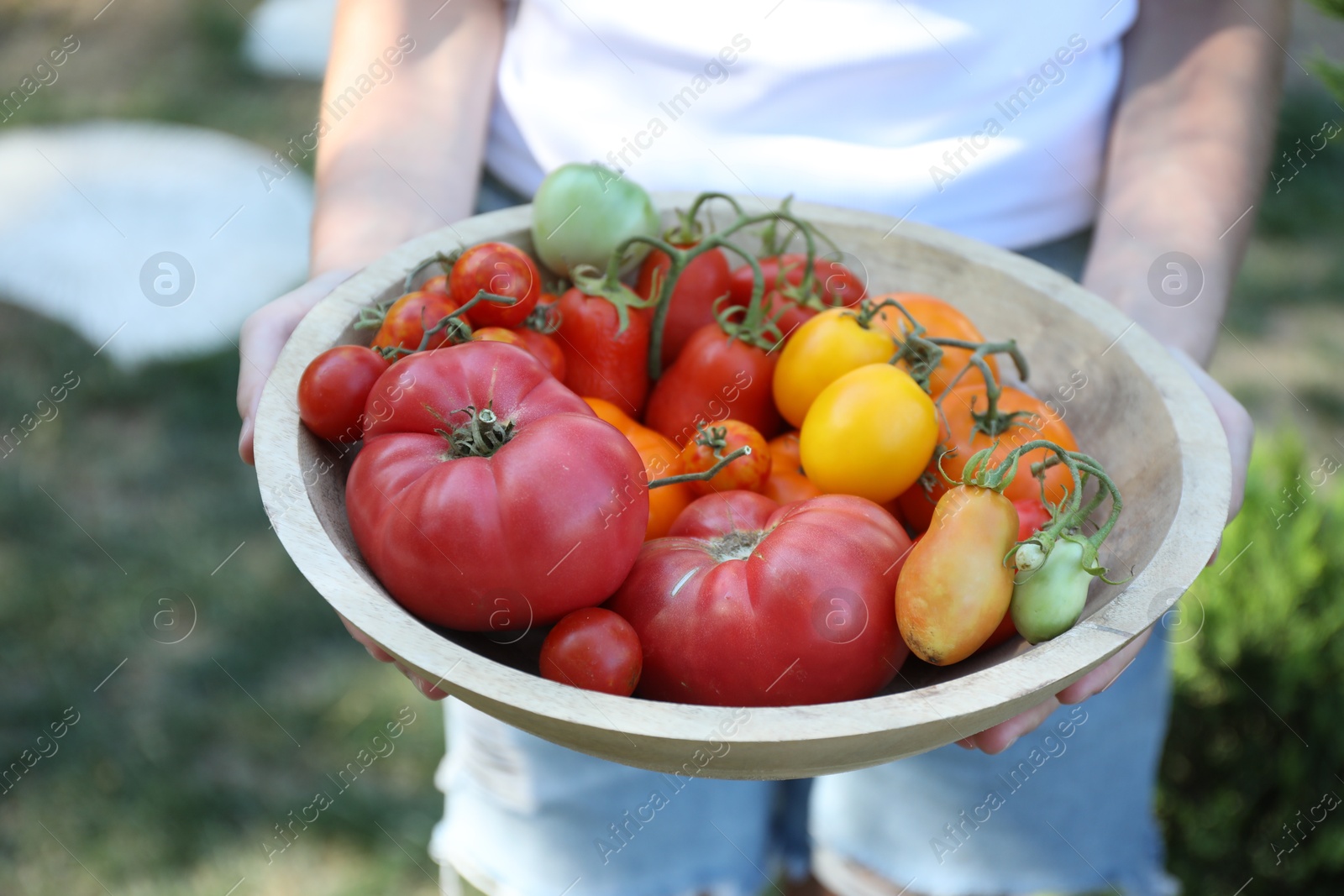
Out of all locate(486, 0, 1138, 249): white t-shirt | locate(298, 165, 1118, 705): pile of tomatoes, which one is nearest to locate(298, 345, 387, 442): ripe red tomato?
locate(298, 165, 1118, 705): pile of tomatoes

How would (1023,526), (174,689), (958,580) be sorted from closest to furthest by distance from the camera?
(958,580) → (1023,526) → (174,689)

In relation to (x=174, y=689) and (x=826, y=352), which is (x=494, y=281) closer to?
(x=826, y=352)

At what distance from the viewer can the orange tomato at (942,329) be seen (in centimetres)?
122

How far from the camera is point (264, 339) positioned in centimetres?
122

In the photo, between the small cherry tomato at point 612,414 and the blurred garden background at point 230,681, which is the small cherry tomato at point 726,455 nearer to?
the small cherry tomato at point 612,414

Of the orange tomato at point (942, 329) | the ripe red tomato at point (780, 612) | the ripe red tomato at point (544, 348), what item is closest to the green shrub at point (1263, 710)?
the orange tomato at point (942, 329)

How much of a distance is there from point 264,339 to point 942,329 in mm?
752

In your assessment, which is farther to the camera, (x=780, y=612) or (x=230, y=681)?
(x=230, y=681)

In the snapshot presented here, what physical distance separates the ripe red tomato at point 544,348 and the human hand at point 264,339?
0.25 m

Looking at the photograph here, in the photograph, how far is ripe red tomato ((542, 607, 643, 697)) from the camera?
0.93 metres

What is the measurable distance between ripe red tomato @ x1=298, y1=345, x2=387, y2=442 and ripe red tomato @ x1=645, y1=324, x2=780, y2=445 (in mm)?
329

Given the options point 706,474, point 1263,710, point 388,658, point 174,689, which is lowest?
point 174,689

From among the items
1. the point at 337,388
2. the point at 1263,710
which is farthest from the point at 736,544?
the point at 1263,710

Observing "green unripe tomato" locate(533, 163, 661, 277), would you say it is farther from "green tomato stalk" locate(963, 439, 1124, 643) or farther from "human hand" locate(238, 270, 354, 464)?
"green tomato stalk" locate(963, 439, 1124, 643)
